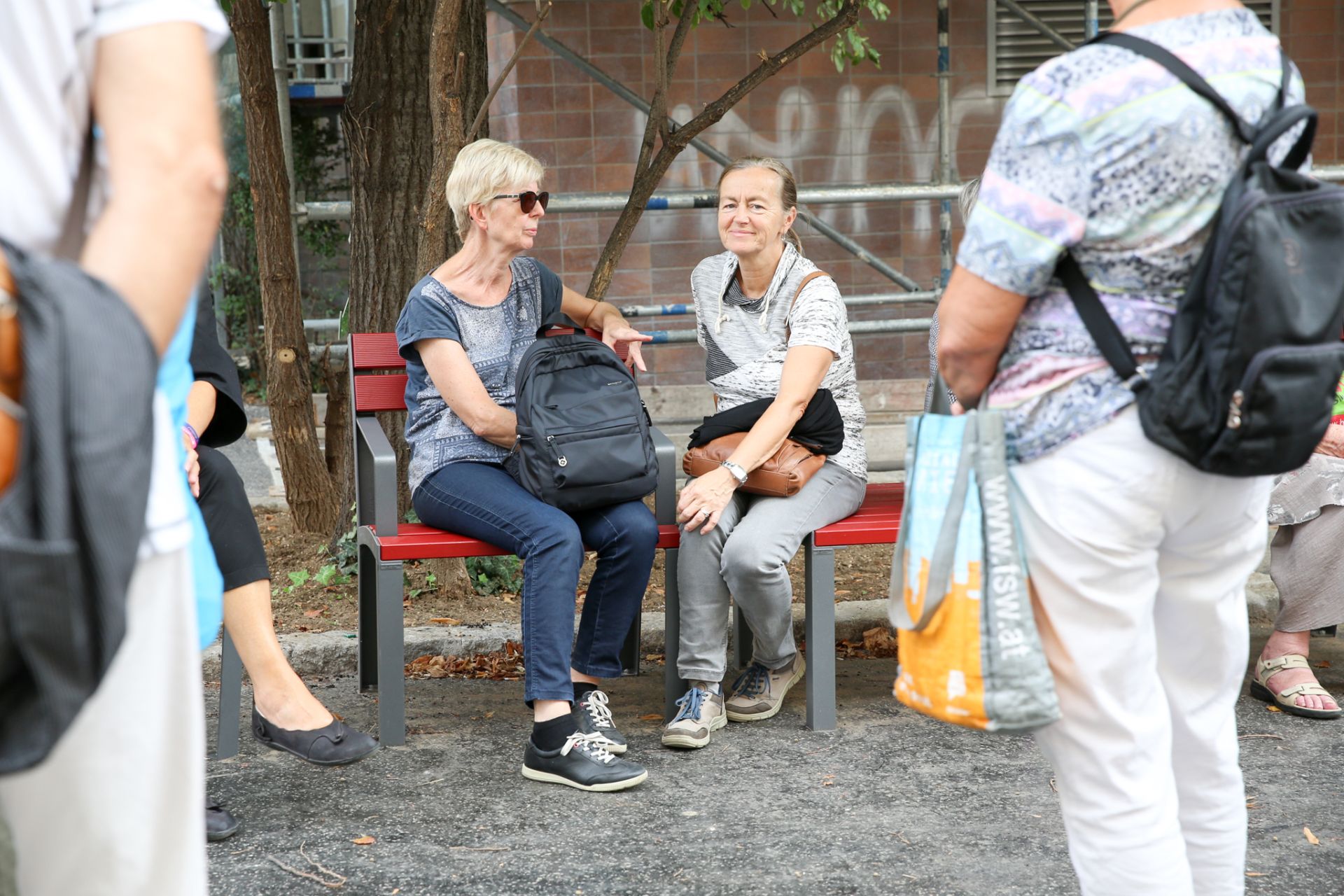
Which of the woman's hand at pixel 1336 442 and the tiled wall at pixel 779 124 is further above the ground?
the tiled wall at pixel 779 124

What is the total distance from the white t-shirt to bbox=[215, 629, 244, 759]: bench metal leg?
2344 mm

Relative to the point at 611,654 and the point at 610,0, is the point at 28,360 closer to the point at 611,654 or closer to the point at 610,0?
the point at 611,654

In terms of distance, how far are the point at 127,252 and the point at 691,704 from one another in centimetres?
276

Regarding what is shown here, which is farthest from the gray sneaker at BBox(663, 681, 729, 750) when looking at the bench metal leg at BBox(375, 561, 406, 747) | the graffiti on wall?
the graffiti on wall

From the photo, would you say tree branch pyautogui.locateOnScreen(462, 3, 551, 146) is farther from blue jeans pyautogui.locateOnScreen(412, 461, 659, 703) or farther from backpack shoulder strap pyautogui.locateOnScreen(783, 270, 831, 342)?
blue jeans pyautogui.locateOnScreen(412, 461, 659, 703)

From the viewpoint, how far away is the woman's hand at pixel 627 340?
4125mm

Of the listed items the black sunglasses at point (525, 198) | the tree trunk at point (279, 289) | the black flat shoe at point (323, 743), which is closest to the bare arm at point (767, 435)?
the black sunglasses at point (525, 198)

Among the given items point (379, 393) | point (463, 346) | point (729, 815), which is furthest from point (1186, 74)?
point (379, 393)

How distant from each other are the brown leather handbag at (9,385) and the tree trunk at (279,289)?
4.26 metres

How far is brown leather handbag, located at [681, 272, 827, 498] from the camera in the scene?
3805 millimetres

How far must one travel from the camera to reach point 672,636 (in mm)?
3914

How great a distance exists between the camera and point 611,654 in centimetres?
371

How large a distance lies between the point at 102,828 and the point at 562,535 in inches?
93.4

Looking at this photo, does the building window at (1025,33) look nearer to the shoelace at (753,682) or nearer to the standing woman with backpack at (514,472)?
the standing woman with backpack at (514,472)
